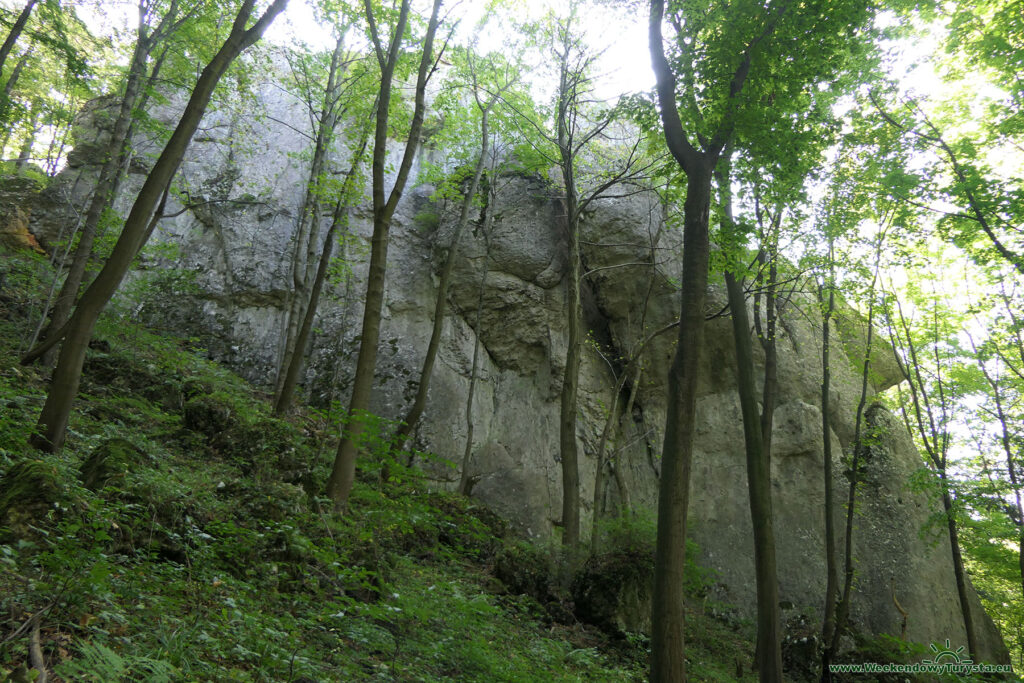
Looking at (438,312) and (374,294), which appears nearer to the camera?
(374,294)

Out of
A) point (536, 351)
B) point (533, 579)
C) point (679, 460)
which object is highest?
point (536, 351)

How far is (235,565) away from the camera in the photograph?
17.4ft

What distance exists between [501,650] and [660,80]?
7.34 m

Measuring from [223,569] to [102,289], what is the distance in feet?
10.9

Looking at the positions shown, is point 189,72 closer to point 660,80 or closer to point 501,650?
point 660,80

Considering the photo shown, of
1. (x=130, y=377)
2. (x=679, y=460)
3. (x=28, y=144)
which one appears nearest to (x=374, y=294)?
(x=679, y=460)

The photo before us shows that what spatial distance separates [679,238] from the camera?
63.4ft

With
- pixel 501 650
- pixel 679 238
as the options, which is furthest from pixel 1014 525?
pixel 501 650

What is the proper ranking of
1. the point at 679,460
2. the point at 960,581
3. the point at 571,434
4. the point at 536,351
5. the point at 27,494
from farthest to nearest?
the point at 536,351 < the point at 960,581 < the point at 571,434 < the point at 679,460 < the point at 27,494

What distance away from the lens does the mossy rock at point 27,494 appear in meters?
3.93

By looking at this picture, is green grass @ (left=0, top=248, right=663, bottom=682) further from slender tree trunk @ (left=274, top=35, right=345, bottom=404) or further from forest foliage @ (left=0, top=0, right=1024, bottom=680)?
slender tree trunk @ (left=274, top=35, right=345, bottom=404)

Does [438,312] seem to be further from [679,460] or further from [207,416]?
[679,460]

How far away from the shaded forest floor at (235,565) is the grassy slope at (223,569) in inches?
0.8

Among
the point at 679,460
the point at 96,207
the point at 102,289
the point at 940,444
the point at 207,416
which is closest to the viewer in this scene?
the point at 102,289
